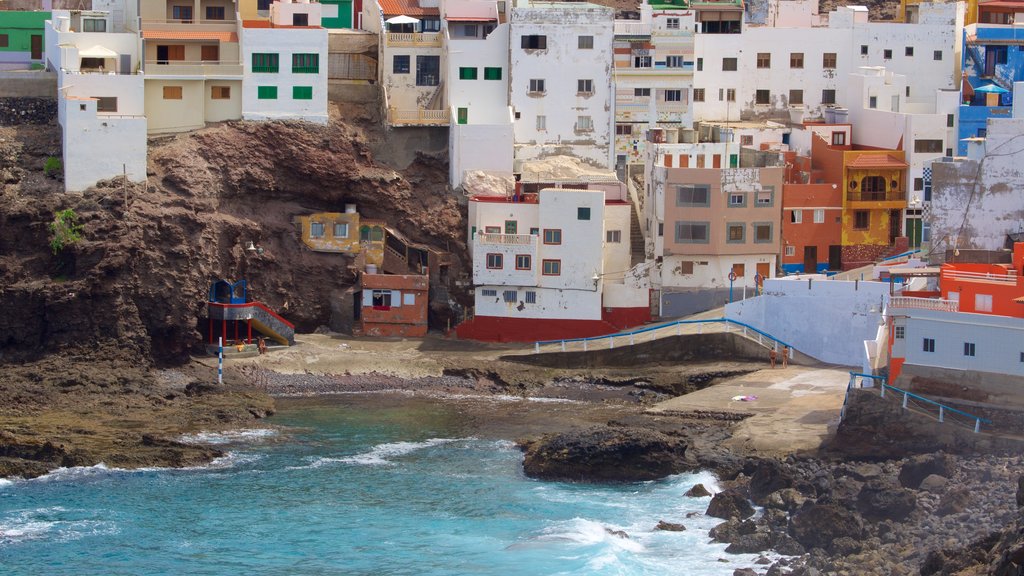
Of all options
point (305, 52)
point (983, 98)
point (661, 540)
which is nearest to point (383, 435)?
point (661, 540)

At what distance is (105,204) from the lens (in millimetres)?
85375

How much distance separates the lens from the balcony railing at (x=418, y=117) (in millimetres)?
92875

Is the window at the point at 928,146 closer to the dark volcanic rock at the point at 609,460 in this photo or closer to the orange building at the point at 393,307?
the orange building at the point at 393,307

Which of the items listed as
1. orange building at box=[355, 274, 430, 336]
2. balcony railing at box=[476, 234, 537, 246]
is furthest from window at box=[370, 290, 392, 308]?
balcony railing at box=[476, 234, 537, 246]

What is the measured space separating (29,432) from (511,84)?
1155 inches

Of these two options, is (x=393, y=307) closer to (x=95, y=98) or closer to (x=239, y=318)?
(x=239, y=318)

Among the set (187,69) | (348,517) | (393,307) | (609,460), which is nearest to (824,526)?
(609,460)

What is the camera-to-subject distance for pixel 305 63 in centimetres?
9156

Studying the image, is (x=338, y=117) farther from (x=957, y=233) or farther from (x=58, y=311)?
(x=957, y=233)

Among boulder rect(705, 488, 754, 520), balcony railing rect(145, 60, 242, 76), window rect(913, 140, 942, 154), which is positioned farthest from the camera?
window rect(913, 140, 942, 154)

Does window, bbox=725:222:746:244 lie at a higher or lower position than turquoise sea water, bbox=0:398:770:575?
higher

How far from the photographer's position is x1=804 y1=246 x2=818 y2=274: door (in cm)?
9206

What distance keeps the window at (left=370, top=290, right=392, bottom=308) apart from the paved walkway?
14.7 metres

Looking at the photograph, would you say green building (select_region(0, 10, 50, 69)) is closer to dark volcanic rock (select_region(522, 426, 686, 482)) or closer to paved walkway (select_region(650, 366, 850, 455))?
paved walkway (select_region(650, 366, 850, 455))
